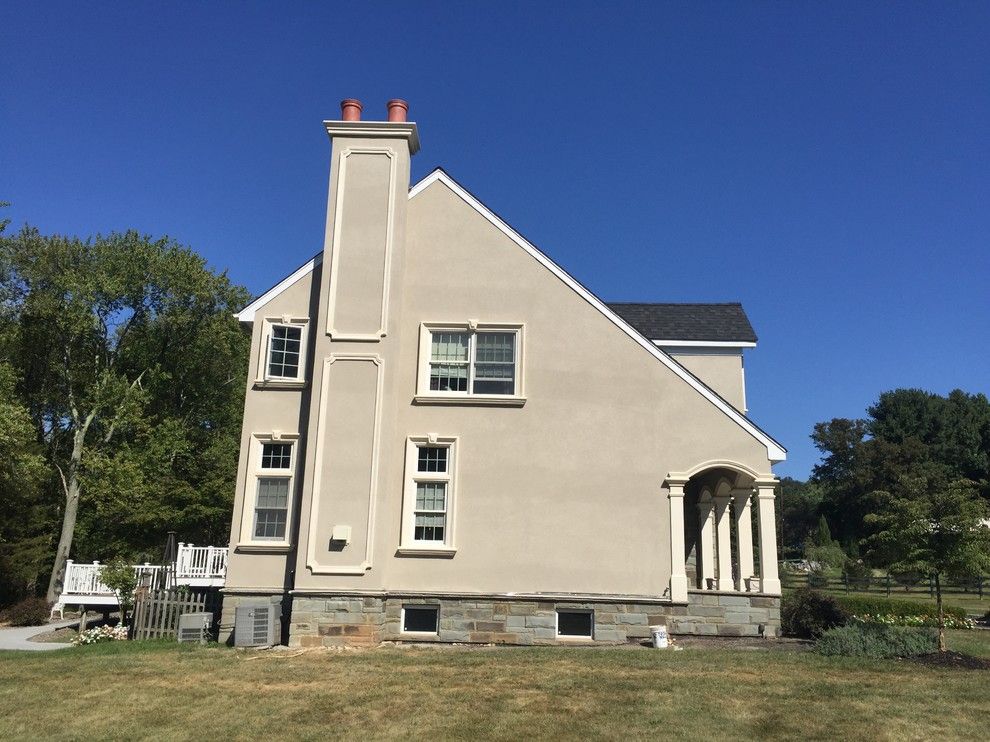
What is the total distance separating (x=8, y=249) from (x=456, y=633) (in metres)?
27.8

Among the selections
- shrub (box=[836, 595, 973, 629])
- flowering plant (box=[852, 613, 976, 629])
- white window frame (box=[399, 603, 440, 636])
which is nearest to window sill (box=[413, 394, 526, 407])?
white window frame (box=[399, 603, 440, 636])

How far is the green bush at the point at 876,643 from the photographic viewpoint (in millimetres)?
13438

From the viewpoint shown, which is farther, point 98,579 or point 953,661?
point 98,579

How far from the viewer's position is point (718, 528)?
18.7 m

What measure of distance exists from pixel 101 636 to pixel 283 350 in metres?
7.48

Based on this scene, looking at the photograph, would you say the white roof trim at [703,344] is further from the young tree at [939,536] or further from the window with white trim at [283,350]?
the window with white trim at [283,350]

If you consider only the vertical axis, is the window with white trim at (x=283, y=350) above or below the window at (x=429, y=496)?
above

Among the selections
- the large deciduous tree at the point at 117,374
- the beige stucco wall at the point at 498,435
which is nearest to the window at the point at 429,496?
the beige stucco wall at the point at 498,435

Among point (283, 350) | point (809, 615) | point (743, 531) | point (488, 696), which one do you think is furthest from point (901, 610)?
point (283, 350)

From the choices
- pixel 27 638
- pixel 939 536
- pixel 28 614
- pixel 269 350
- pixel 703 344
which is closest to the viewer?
pixel 939 536

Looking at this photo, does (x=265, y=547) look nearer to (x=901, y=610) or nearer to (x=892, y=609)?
(x=892, y=609)

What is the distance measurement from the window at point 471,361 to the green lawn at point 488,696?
5.51 m

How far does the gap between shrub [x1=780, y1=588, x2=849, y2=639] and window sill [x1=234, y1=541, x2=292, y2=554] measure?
10.7m

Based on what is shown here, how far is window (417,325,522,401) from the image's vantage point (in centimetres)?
1677
